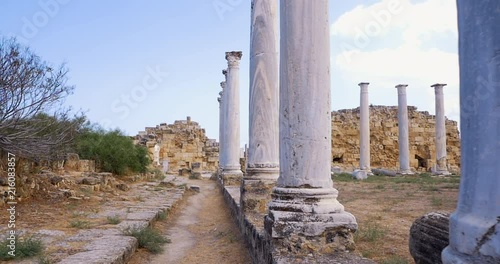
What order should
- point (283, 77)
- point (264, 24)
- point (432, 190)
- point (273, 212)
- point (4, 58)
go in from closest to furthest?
1. point (273, 212)
2. point (283, 77)
3. point (264, 24)
4. point (4, 58)
5. point (432, 190)

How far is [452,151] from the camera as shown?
3281cm

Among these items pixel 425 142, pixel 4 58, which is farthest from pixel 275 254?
pixel 425 142

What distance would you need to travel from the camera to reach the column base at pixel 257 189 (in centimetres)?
680

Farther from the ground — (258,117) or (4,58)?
(4,58)

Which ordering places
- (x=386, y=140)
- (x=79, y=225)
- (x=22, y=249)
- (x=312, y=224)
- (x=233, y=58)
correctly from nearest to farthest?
A: (x=312, y=224) → (x=22, y=249) → (x=79, y=225) → (x=233, y=58) → (x=386, y=140)

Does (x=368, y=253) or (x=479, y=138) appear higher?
(x=479, y=138)

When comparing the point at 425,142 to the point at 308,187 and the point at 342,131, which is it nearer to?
the point at 342,131

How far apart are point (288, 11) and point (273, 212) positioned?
213cm

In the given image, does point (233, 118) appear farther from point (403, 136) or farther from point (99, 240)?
point (403, 136)

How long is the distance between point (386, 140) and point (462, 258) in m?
32.1

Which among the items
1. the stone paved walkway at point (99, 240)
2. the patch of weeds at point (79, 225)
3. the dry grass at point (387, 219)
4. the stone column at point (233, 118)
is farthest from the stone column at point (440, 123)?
the patch of weeds at point (79, 225)

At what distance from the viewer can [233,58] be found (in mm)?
15289

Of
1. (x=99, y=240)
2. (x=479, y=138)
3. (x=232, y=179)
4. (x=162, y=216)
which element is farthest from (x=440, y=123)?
(x=479, y=138)

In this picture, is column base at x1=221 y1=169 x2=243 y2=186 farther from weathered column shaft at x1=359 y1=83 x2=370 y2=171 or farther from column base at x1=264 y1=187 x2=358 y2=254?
weathered column shaft at x1=359 y1=83 x2=370 y2=171
